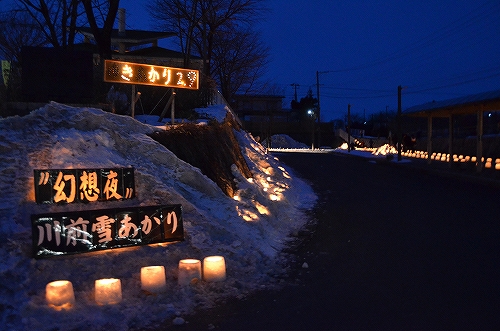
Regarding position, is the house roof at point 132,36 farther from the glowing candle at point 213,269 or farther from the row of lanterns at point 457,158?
the glowing candle at point 213,269

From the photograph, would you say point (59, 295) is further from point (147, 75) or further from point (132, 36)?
point (132, 36)

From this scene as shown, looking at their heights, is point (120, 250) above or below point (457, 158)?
below

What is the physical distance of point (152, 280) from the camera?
19.0 feet

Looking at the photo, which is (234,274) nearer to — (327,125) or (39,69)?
(39,69)

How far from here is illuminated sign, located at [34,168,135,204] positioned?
675cm

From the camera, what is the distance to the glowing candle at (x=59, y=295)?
5227mm

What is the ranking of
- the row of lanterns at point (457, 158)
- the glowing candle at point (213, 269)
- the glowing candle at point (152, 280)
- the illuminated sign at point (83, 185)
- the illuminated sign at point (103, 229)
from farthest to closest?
the row of lanterns at point (457, 158)
the illuminated sign at point (83, 185)
the glowing candle at point (213, 269)
the illuminated sign at point (103, 229)
the glowing candle at point (152, 280)

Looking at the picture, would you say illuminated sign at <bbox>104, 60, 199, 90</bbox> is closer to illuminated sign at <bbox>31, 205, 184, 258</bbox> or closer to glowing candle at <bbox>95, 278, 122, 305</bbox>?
illuminated sign at <bbox>31, 205, 184, 258</bbox>

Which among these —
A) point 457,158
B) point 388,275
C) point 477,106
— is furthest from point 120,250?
point 457,158

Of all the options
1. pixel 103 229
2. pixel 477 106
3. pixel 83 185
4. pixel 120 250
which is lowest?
pixel 120 250

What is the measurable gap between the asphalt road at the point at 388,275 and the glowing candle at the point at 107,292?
0.96m

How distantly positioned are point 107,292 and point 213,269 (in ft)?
4.73

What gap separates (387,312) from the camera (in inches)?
211

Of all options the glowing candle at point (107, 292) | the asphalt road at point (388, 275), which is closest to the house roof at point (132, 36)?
the asphalt road at point (388, 275)
